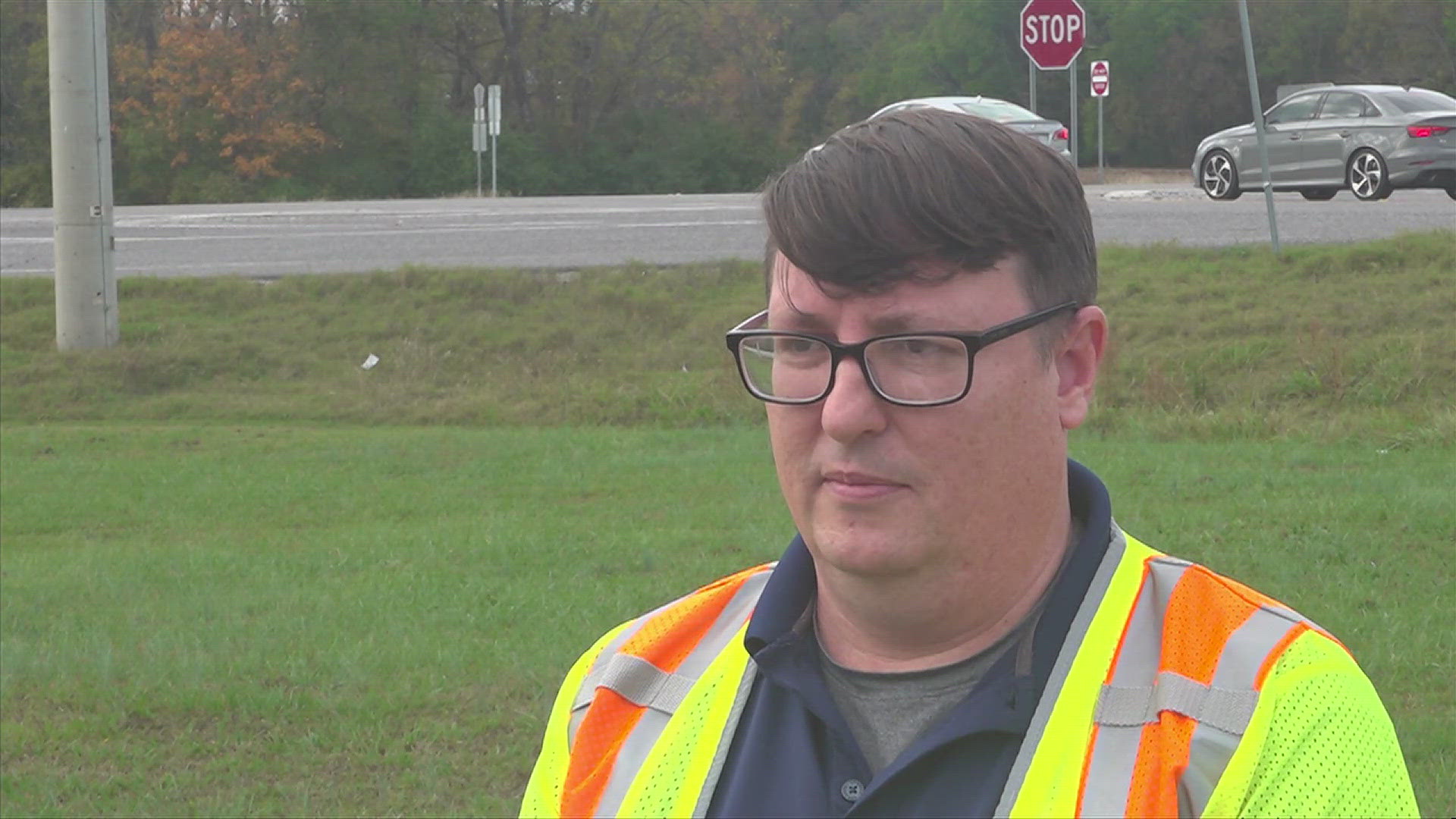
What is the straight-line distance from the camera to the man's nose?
2.13 meters

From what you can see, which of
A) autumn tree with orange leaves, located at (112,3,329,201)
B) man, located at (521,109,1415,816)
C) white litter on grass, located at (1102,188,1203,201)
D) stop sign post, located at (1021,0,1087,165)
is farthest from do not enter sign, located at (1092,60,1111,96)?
man, located at (521,109,1415,816)

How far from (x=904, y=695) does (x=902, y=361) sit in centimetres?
44

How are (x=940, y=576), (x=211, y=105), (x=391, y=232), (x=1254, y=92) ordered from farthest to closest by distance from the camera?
(x=211, y=105) → (x=391, y=232) → (x=1254, y=92) → (x=940, y=576)

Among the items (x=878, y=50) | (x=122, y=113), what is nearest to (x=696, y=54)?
(x=878, y=50)

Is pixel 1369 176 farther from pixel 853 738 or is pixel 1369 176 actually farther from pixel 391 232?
pixel 853 738

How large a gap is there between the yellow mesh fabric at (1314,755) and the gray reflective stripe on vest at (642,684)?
658mm

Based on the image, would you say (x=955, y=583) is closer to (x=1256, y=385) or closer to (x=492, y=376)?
(x=1256, y=385)

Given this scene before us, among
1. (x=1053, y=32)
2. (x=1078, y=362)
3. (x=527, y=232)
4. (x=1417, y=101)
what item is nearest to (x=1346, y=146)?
(x=1417, y=101)

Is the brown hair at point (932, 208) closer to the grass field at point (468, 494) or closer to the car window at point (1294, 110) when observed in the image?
the grass field at point (468, 494)

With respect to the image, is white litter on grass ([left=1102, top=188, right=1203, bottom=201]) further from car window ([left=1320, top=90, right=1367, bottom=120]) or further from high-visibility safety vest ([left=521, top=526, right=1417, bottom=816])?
high-visibility safety vest ([left=521, top=526, right=1417, bottom=816])

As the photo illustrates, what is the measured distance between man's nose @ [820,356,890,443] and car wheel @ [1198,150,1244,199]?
Result: 63.6 feet

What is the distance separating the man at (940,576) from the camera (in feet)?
6.48

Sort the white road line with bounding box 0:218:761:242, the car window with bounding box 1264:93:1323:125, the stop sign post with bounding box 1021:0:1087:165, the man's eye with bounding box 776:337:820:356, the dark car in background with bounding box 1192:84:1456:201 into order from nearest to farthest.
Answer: the man's eye with bounding box 776:337:820:356 < the stop sign post with bounding box 1021:0:1087:165 < the white road line with bounding box 0:218:761:242 < the dark car in background with bounding box 1192:84:1456:201 < the car window with bounding box 1264:93:1323:125

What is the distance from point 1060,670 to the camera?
2047mm
